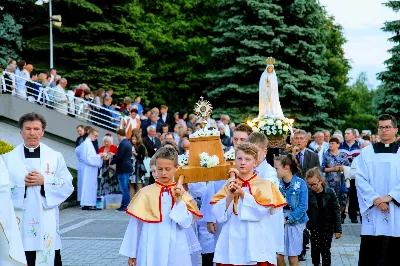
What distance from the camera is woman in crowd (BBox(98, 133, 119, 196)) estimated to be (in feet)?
64.7

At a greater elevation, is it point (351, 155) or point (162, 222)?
point (351, 155)

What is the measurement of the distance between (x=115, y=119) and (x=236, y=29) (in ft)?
34.8

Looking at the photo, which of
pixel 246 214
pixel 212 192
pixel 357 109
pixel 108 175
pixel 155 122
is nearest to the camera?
pixel 246 214

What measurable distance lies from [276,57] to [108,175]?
54.0 feet

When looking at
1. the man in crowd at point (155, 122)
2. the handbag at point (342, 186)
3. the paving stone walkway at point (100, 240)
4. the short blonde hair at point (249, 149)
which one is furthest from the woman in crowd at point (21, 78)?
the short blonde hair at point (249, 149)

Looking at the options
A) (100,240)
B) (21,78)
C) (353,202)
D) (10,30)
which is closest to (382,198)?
(100,240)

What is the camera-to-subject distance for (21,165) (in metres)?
7.68

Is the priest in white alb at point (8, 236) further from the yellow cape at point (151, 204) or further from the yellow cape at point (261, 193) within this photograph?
the yellow cape at point (261, 193)

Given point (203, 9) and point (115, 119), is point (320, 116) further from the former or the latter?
point (115, 119)

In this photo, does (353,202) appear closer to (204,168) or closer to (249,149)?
(204,168)

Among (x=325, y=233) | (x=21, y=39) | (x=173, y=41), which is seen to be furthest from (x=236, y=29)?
(x=325, y=233)

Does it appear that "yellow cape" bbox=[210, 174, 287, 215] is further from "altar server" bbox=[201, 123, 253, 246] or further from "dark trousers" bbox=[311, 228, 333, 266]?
"dark trousers" bbox=[311, 228, 333, 266]

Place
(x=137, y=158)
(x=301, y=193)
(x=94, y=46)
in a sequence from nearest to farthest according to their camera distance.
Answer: (x=301, y=193)
(x=137, y=158)
(x=94, y=46)

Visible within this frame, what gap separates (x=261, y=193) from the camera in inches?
296
